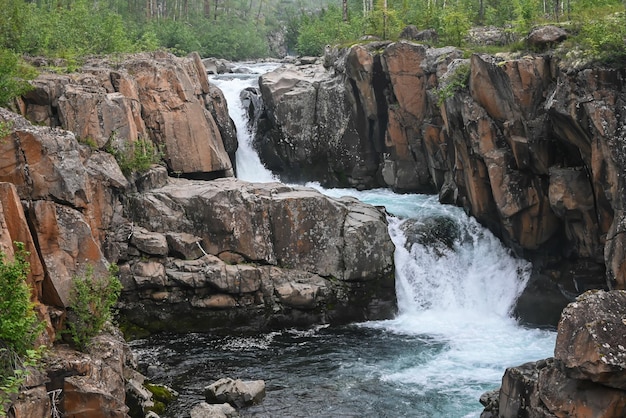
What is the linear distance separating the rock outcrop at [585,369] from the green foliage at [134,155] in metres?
16.1

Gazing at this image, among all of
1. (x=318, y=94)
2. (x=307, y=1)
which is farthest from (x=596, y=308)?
(x=307, y=1)

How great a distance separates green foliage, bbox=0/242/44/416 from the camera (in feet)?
49.3

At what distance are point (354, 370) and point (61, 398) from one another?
9066 millimetres

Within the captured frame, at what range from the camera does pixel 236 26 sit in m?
64.3

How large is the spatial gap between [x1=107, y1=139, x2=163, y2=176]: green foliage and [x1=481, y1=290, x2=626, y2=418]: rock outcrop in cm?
1606

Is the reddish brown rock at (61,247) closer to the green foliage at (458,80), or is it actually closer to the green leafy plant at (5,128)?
the green leafy plant at (5,128)

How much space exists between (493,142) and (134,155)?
12.8 meters

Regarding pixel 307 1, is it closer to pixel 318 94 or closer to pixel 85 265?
pixel 318 94

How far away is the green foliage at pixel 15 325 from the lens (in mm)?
15039

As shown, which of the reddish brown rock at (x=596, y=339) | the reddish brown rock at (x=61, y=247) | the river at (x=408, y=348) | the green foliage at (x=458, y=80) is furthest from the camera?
the green foliage at (x=458, y=80)

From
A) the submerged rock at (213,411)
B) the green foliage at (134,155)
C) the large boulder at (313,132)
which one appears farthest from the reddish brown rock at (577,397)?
the large boulder at (313,132)

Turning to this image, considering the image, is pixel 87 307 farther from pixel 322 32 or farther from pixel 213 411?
pixel 322 32

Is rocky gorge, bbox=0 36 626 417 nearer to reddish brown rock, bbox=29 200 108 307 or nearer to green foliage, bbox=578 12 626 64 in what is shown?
reddish brown rock, bbox=29 200 108 307

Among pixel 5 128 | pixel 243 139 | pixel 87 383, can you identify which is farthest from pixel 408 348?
pixel 243 139
